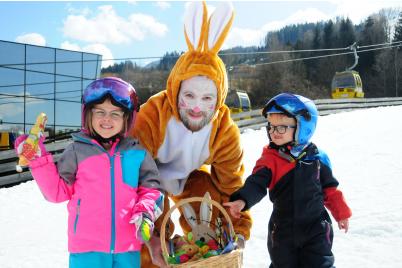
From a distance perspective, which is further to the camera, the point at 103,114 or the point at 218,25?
the point at 218,25

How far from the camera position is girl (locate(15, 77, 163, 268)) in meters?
2.04

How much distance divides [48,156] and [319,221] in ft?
4.97

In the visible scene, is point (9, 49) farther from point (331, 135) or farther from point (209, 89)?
point (209, 89)

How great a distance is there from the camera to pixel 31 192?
6.64 meters

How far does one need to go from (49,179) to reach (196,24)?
138 centimetres

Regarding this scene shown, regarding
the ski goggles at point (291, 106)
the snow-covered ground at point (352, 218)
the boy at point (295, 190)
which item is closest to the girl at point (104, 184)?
the boy at point (295, 190)

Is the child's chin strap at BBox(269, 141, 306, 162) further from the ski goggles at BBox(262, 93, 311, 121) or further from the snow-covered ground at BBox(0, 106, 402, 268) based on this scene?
the snow-covered ground at BBox(0, 106, 402, 268)

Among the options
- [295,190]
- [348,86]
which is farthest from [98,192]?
[348,86]

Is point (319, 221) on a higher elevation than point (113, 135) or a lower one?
lower

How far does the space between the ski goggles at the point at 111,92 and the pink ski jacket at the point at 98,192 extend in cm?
22

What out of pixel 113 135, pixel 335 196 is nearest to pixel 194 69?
pixel 113 135

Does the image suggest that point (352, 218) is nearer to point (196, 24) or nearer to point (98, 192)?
point (196, 24)

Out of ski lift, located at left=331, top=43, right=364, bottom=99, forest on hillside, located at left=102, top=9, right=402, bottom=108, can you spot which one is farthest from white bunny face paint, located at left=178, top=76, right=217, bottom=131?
forest on hillside, located at left=102, top=9, right=402, bottom=108

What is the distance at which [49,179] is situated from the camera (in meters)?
2.03
